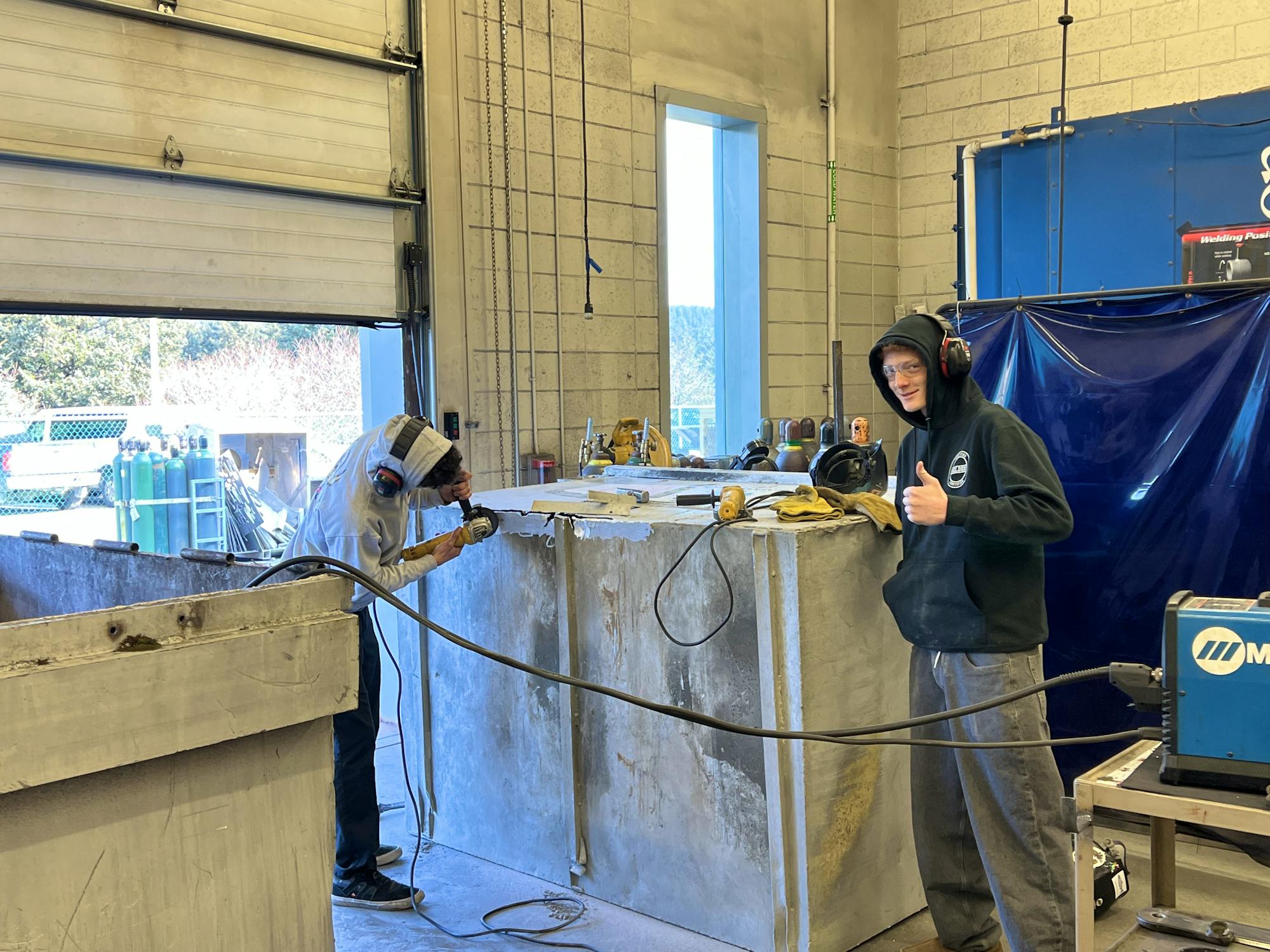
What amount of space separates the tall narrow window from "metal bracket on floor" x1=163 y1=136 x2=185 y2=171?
127 inches

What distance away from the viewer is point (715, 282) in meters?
7.07

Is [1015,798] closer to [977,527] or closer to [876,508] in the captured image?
[977,527]

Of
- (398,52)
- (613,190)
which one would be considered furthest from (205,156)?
(613,190)

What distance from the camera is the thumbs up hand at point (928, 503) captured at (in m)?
2.37

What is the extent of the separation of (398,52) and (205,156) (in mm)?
1110

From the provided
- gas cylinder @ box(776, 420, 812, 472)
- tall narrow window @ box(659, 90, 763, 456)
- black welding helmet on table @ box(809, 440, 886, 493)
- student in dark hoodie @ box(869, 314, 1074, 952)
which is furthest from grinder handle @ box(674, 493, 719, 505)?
tall narrow window @ box(659, 90, 763, 456)

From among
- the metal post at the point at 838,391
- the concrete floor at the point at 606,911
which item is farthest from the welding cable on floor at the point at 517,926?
the metal post at the point at 838,391

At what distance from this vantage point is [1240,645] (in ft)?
5.46

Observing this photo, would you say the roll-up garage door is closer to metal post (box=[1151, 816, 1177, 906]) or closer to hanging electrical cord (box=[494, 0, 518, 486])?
hanging electrical cord (box=[494, 0, 518, 486])

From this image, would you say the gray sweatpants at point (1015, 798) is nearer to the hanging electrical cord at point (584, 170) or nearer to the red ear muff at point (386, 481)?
the red ear muff at point (386, 481)

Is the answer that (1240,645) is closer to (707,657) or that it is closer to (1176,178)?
(707,657)

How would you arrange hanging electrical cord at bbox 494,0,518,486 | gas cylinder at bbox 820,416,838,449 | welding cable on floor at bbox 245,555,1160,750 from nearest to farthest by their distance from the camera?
welding cable on floor at bbox 245,555,1160,750 < gas cylinder at bbox 820,416,838,449 < hanging electrical cord at bbox 494,0,518,486

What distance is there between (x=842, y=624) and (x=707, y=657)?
15.3 inches

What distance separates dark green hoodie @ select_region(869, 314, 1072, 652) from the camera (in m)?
2.37
